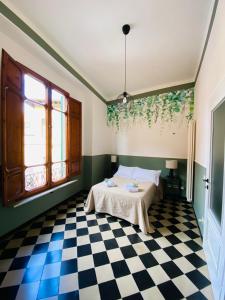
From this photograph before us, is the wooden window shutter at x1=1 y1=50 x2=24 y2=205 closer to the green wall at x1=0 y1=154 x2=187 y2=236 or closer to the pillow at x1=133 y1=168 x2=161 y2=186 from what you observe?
the green wall at x1=0 y1=154 x2=187 y2=236

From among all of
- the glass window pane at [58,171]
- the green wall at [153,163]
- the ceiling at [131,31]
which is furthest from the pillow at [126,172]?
the ceiling at [131,31]

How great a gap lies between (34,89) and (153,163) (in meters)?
3.41

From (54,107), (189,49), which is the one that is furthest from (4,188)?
(189,49)

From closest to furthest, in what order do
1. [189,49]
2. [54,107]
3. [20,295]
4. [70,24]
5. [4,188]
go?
[20,295] → [4,188] → [70,24] → [189,49] → [54,107]

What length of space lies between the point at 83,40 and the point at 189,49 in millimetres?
1862

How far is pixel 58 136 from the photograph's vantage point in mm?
3430

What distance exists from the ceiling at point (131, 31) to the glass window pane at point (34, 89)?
72 centimetres

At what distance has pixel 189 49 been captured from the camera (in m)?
2.59

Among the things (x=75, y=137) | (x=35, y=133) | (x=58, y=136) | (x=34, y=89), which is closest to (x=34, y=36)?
(x=34, y=89)

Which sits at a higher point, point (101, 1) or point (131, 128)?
point (101, 1)

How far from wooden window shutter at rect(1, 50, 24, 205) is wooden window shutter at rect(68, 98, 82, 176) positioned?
1.40 meters

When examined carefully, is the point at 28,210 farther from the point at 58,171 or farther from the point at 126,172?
the point at 126,172

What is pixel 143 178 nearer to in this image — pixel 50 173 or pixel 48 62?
pixel 50 173

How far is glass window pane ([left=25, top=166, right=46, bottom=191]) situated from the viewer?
8.29ft
